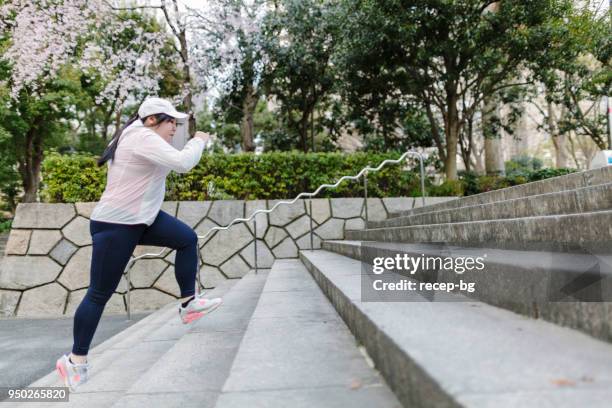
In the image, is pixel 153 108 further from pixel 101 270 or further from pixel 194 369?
pixel 194 369

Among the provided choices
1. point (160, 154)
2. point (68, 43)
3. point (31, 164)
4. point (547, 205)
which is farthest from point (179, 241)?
point (31, 164)

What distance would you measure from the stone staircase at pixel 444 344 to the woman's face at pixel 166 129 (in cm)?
130

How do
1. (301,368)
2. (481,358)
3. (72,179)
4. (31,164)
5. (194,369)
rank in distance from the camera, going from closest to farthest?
(481,358)
(301,368)
(194,369)
(72,179)
(31,164)

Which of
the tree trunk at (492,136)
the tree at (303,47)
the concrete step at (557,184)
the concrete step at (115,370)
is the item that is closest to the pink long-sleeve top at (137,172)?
the concrete step at (115,370)

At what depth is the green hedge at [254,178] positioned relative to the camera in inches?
314

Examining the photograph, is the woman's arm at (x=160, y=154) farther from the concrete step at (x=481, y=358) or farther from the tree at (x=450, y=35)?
the tree at (x=450, y=35)

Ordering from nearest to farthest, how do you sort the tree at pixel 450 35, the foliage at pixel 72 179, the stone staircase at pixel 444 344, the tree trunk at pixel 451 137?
the stone staircase at pixel 444 344 < the foliage at pixel 72 179 < the tree at pixel 450 35 < the tree trunk at pixel 451 137

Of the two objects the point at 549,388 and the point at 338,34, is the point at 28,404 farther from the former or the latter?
the point at 338,34

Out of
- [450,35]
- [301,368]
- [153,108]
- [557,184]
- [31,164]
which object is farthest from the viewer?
[31,164]

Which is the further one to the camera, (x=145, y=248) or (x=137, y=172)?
(x=145, y=248)

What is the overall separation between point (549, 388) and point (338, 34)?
10.3 metres

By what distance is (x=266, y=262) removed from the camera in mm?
7965

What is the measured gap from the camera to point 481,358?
1137 mm

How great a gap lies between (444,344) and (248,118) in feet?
38.9
